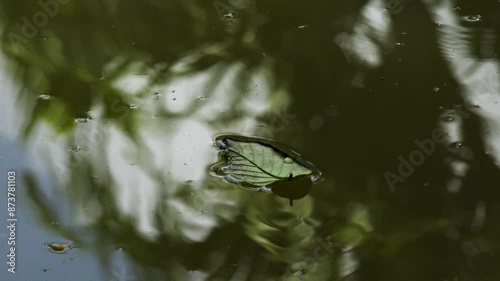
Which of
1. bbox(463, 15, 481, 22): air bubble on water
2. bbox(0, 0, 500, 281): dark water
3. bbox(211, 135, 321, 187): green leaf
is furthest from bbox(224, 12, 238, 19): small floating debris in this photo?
bbox(463, 15, 481, 22): air bubble on water

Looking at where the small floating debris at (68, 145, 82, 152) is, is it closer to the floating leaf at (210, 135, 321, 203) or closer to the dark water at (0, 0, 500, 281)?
the dark water at (0, 0, 500, 281)

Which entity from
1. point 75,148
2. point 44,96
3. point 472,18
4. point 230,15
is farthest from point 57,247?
point 472,18

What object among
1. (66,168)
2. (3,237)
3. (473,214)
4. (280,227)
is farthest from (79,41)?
(473,214)

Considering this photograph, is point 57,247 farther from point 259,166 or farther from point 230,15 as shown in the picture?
point 230,15

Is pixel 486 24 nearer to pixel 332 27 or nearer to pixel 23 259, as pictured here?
pixel 332 27

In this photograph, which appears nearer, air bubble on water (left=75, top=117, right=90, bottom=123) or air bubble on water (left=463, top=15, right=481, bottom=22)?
air bubble on water (left=75, top=117, right=90, bottom=123)

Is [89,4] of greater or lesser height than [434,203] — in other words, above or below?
above
